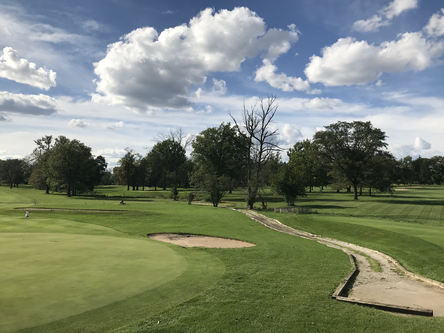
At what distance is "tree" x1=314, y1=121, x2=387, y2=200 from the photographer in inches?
2398

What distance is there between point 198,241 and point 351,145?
5321 cm

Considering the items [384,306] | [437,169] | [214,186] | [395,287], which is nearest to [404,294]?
[395,287]

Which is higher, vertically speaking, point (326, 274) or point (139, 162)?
point (139, 162)

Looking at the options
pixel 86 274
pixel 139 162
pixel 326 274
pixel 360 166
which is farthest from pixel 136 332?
pixel 139 162

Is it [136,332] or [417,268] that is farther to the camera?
[417,268]

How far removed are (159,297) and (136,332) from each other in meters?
1.89

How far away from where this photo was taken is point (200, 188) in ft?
150

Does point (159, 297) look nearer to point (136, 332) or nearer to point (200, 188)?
point (136, 332)

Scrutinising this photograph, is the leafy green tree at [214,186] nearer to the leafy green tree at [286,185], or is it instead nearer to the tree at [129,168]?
the leafy green tree at [286,185]

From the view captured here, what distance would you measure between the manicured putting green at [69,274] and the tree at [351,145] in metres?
54.1

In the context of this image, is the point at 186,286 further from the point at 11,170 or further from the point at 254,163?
the point at 11,170

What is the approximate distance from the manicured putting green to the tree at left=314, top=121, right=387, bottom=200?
5414 cm

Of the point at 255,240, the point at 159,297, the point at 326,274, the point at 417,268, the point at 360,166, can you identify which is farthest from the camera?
the point at 360,166

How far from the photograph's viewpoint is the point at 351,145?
206ft
